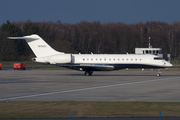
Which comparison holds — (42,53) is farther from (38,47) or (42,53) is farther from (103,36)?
(103,36)

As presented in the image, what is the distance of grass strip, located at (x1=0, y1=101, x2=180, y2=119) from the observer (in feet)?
38.2

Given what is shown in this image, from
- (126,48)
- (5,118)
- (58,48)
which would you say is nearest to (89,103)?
(5,118)

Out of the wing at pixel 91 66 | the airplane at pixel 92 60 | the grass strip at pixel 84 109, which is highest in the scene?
the airplane at pixel 92 60

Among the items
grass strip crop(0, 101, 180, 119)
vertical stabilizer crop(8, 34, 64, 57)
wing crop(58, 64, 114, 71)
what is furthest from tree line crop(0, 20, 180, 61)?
grass strip crop(0, 101, 180, 119)

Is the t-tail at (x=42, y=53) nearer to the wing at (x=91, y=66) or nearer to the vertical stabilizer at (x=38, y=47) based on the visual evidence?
the vertical stabilizer at (x=38, y=47)

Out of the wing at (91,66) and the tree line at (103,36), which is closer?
the wing at (91,66)

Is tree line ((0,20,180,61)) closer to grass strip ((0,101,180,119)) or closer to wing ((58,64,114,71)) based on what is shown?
wing ((58,64,114,71))

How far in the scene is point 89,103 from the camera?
14.3m

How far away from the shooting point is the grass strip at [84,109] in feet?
38.2

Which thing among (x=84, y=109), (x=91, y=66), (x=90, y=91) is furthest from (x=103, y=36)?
(x=84, y=109)

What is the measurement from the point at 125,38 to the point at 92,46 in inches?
503

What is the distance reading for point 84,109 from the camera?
12.8 m

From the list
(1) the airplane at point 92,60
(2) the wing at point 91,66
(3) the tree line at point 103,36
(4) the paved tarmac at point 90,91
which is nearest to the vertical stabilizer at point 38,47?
(1) the airplane at point 92,60

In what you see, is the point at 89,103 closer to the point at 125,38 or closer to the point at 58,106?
the point at 58,106
